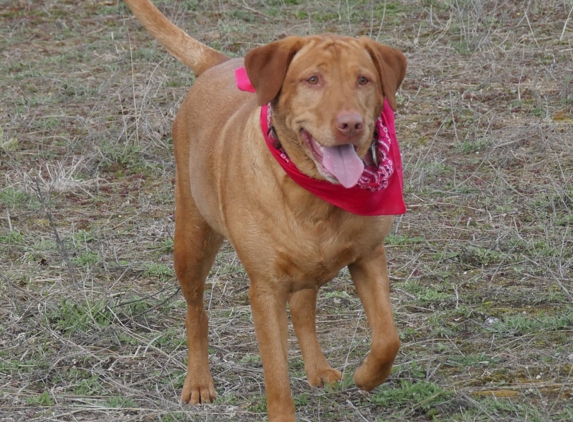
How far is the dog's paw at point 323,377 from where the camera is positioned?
517 centimetres

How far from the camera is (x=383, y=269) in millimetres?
4605

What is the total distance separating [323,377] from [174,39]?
202 centimetres

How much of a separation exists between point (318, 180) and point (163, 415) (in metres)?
1.33

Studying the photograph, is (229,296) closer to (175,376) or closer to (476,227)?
(175,376)

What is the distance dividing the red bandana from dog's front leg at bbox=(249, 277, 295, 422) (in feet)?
1.53

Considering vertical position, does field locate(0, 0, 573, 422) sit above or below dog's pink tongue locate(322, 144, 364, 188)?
below

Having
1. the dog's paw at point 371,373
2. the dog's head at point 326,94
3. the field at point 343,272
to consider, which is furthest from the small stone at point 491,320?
the dog's head at point 326,94

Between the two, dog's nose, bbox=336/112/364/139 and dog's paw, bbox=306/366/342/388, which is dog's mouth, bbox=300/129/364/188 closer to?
dog's nose, bbox=336/112/364/139

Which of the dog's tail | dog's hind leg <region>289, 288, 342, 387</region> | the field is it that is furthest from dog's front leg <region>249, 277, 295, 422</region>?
the dog's tail

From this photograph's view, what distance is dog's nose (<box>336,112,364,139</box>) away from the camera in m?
4.03

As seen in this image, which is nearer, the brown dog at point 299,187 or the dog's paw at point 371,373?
the brown dog at point 299,187

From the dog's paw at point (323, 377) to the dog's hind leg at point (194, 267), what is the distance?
0.50 metres

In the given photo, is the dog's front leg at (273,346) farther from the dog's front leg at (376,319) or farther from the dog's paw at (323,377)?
the dog's paw at (323,377)

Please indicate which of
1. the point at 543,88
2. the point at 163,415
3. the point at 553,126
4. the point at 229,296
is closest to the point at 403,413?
the point at 163,415
